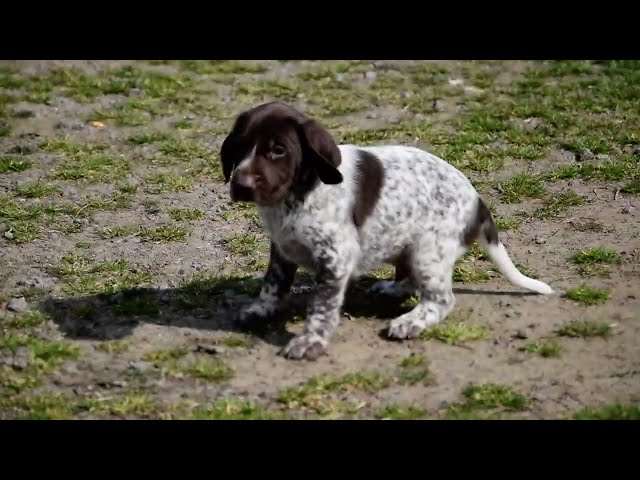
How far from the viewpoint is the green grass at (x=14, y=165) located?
9.52 metres

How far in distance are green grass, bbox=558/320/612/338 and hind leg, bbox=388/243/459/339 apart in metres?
0.76

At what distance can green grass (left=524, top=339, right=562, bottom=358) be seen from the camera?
602 cm

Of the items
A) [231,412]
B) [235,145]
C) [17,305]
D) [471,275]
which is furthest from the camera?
[471,275]

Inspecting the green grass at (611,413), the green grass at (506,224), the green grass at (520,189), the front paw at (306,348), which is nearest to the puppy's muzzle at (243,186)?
the front paw at (306,348)

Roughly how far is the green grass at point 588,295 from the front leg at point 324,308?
170 centimetres

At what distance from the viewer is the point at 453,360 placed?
6.02 meters

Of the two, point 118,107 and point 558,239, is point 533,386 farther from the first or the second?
point 118,107

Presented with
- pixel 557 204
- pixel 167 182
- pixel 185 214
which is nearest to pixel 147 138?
pixel 167 182

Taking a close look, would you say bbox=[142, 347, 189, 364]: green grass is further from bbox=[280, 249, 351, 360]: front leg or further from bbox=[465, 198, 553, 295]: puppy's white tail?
bbox=[465, 198, 553, 295]: puppy's white tail

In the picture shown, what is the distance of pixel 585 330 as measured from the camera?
6.28 meters

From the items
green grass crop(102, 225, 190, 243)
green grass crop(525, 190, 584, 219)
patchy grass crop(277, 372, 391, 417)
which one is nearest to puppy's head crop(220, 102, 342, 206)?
patchy grass crop(277, 372, 391, 417)

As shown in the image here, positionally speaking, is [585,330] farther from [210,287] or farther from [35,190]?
[35,190]

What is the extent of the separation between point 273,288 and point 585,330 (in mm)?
2046

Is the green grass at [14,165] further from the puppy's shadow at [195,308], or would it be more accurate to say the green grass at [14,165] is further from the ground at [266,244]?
the puppy's shadow at [195,308]
